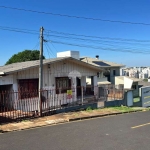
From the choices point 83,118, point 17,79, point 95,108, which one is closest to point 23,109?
point 17,79

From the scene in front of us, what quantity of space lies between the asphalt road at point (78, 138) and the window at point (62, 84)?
7.01 m

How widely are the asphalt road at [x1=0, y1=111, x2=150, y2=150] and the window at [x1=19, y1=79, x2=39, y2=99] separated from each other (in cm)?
516

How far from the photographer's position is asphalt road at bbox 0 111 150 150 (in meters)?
7.11

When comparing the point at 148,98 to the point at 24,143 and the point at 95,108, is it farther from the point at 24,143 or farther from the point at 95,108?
the point at 24,143

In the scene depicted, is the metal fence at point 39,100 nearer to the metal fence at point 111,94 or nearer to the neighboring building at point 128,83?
the metal fence at point 111,94

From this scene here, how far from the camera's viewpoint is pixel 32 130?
9.72 meters

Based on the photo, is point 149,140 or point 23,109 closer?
point 149,140

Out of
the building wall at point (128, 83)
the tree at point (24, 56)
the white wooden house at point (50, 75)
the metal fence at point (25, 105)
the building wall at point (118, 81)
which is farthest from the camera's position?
the tree at point (24, 56)

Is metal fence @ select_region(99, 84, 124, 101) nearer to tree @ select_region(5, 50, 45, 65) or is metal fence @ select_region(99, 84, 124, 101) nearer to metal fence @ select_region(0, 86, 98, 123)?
metal fence @ select_region(0, 86, 98, 123)

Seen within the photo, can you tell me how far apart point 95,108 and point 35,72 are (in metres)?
5.47

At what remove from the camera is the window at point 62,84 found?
17359mm

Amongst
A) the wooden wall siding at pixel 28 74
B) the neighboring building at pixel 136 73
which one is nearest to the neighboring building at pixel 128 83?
the wooden wall siding at pixel 28 74

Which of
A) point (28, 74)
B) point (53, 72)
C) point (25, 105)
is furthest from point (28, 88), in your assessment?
point (53, 72)

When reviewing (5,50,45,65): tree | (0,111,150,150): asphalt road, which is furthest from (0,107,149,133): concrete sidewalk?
(5,50,45,65): tree
